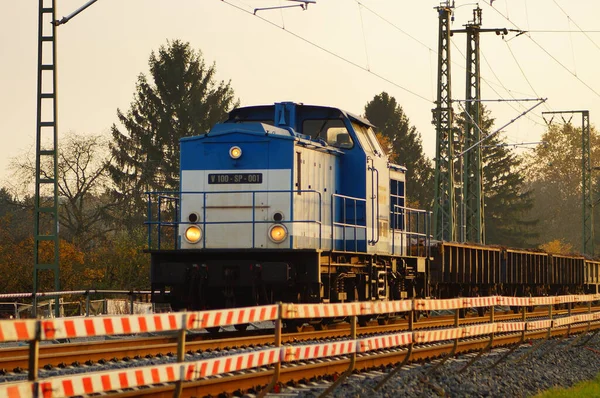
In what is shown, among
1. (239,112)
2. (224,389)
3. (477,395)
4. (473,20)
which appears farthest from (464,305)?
(473,20)

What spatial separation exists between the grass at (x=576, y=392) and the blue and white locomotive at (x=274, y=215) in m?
4.75

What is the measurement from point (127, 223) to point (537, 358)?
40821mm

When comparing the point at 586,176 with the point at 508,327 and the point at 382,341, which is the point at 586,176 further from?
the point at 382,341

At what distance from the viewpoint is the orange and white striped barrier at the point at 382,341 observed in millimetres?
11266

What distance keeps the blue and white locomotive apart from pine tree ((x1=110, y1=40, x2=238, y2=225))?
1585 inches

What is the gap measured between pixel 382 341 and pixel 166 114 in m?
49.5

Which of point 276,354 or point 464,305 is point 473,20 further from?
point 276,354

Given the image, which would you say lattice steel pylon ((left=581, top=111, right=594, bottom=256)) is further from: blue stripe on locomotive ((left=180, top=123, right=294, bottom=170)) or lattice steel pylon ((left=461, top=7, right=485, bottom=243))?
blue stripe on locomotive ((left=180, top=123, right=294, bottom=170))

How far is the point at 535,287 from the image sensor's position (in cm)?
3784

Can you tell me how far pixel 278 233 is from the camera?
17.1 m

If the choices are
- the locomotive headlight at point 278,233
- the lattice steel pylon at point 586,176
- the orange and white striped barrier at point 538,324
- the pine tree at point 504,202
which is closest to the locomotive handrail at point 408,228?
the locomotive headlight at point 278,233

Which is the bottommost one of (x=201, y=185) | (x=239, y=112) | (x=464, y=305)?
(x=464, y=305)

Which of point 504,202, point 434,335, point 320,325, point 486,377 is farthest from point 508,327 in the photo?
point 504,202

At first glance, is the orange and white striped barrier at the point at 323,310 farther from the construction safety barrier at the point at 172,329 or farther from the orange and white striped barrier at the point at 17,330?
the orange and white striped barrier at the point at 17,330
